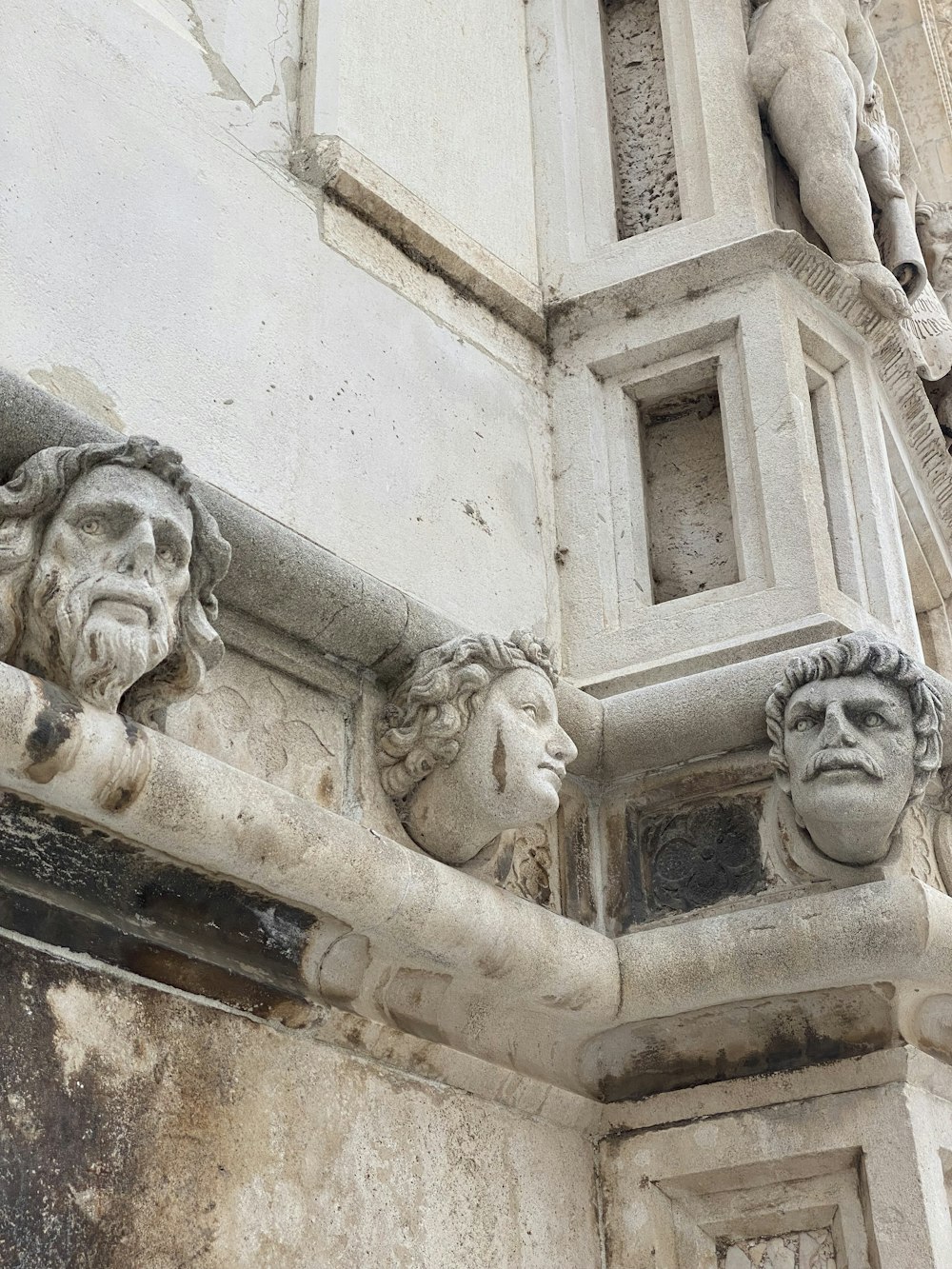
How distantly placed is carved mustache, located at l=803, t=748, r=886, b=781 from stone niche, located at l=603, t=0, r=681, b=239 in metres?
1.44

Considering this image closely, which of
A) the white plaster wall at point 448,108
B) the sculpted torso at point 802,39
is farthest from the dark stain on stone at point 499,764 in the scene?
the sculpted torso at point 802,39

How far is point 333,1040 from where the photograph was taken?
232cm

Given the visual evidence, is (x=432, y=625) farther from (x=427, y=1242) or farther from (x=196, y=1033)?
(x=427, y=1242)

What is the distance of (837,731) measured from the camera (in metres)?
2.51

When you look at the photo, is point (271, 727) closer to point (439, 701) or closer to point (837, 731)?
point (439, 701)

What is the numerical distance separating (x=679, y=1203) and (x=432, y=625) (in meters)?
1.01

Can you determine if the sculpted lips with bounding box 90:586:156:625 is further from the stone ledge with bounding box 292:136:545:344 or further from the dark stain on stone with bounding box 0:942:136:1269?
the stone ledge with bounding box 292:136:545:344

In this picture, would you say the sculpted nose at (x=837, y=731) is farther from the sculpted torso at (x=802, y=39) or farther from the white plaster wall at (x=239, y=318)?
the sculpted torso at (x=802, y=39)

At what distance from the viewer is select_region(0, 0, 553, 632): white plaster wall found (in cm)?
238

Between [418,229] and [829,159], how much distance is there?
38.6 inches

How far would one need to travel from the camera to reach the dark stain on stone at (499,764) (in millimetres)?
2400

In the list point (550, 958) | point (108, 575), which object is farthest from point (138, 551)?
point (550, 958)

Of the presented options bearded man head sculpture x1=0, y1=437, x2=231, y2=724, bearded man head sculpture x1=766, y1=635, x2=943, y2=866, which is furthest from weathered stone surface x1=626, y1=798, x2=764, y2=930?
bearded man head sculpture x1=0, y1=437, x2=231, y2=724

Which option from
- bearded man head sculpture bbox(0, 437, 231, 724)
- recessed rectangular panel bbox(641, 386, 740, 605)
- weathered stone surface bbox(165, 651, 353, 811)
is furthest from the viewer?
recessed rectangular panel bbox(641, 386, 740, 605)
